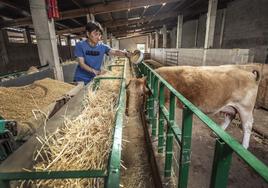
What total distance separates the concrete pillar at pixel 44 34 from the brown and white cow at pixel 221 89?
139 inches

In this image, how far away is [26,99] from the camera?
89.5 inches

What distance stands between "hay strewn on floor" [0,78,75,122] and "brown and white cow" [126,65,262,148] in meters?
1.88

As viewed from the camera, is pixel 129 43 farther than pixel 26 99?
Yes

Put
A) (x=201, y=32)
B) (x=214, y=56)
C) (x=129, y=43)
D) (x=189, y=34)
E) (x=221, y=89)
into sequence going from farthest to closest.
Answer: (x=129, y=43) → (x=189, y=34) → (x=201, y=32) → (x=214, y=56) → (x=221, y=89)

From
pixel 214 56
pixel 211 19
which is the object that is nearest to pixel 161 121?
pixel 214 56

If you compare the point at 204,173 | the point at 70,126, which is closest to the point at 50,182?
the point at 70,126

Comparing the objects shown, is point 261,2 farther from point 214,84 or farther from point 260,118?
point 214,84

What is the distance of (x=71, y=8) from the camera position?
28.1 feet

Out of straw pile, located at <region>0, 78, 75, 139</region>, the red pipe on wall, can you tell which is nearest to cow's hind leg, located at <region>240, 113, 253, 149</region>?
straw pile, located at <region>0, 78, 75, 139</region>

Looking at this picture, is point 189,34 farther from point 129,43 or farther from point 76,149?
point 129,43

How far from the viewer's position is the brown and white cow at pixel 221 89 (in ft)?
9.15

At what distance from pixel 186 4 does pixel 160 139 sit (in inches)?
552

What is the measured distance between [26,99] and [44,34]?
3.11 metres

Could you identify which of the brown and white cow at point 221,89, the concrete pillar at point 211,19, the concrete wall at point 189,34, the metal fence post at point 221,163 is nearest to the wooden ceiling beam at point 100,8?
the concrete pillar at point 211,19
